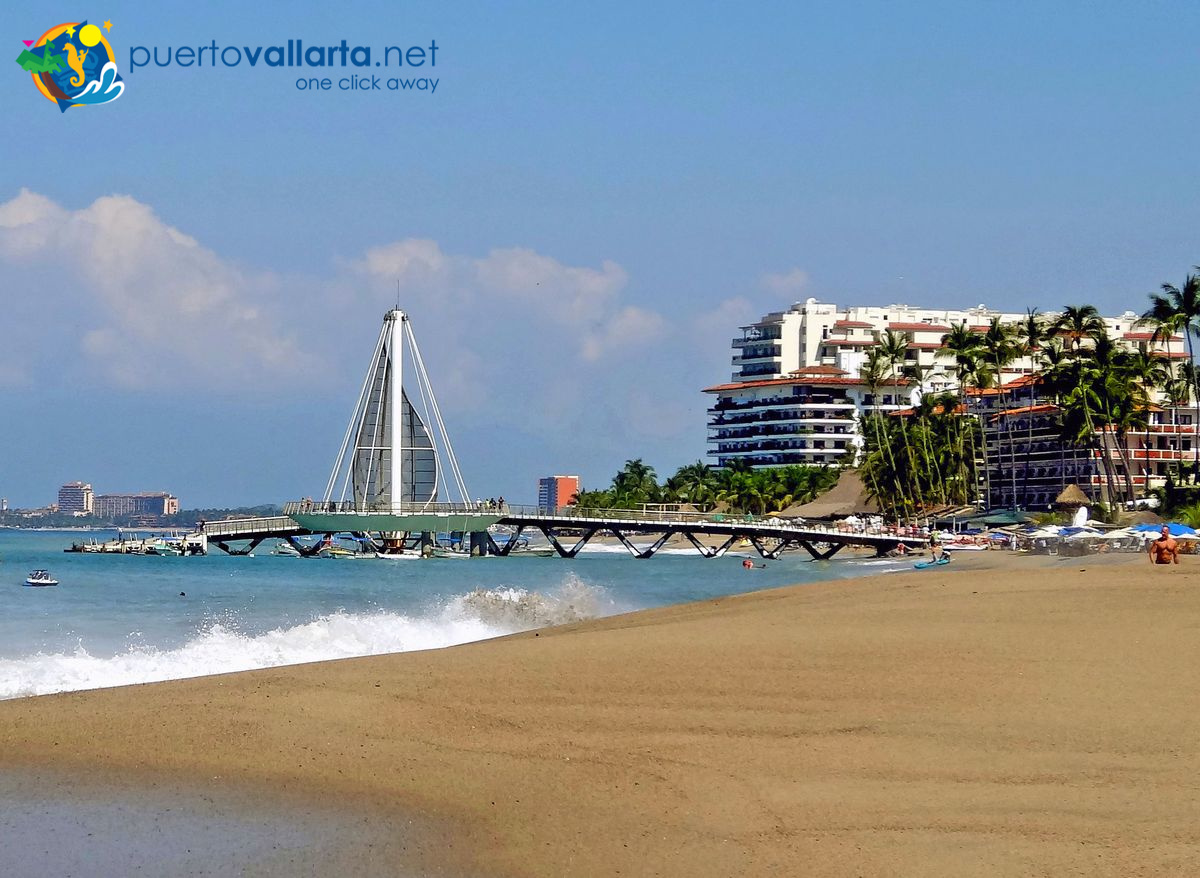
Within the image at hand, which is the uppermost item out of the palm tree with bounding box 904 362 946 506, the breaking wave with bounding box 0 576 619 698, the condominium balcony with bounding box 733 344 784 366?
the condominium balcony with bounding box 733 344 784 366

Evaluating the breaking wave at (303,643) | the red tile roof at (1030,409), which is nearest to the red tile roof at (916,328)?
the red tile roof at (1030,409)

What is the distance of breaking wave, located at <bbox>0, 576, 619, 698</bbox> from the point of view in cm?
1878

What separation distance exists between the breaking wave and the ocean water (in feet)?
0.12

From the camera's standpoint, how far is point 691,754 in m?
10.9

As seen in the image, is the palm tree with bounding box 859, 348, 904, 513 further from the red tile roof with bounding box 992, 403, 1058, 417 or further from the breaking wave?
the breaking wave

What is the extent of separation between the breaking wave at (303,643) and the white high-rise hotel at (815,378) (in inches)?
4724

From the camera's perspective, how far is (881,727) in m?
11.4

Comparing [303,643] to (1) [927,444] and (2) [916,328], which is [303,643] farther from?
(2) [916,328]

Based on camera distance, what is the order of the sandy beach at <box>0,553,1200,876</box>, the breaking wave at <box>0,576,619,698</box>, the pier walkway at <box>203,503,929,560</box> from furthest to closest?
the pier walkway at <box>203,503,929,560</box> → the breaking wave at <box>0,576,619,698</box> → the sandy beach at <box>0,553,1200,876</box>

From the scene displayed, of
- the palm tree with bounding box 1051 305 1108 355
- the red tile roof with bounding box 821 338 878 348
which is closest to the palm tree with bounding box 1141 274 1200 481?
the palm tree with bounding box 1051 305 1108 355

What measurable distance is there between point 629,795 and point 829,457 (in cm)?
15045

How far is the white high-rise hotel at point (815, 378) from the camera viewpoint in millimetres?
157625

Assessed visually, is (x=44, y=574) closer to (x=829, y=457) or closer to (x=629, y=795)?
(x=629, y=795)

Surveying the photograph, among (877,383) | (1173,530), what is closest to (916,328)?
(877,383)
